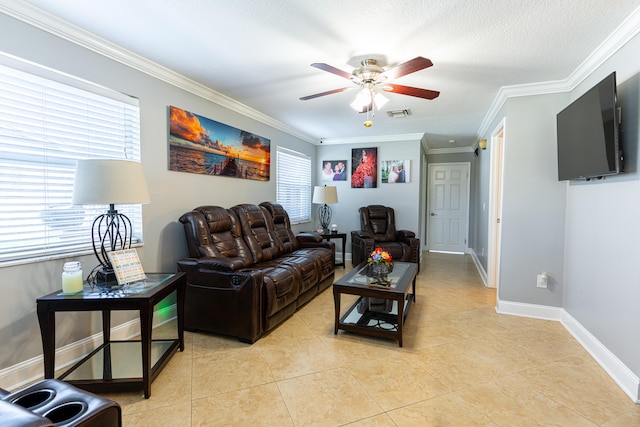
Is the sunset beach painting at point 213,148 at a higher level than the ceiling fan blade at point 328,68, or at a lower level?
lower

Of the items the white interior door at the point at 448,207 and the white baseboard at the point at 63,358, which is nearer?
the white baseboard at the point at 63,358

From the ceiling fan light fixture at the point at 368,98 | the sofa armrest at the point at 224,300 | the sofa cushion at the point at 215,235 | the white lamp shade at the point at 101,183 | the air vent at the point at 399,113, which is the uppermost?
the air vent at the point at 399,113

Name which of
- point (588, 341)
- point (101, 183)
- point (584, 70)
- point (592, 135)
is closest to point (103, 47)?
point (101, 183)

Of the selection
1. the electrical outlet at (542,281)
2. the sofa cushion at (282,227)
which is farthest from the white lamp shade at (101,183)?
the electrical outlet at (542,281)

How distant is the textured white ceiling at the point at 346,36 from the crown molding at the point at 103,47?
60mm

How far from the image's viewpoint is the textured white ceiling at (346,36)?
1838mm

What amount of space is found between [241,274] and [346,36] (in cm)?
204

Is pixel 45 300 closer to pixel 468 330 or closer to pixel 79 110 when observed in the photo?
pixel 79 110

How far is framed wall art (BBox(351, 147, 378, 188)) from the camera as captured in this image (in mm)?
5609

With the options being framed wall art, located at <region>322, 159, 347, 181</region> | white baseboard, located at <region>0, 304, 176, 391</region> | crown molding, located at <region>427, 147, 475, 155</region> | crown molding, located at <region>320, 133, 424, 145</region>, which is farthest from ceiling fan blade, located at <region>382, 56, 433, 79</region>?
crown molding, located at <region>427, 147, 475, 155</region>

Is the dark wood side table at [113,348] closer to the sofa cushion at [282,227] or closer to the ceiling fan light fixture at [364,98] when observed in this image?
the sofa cushion at [282,227]

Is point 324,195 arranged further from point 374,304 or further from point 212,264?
point 212,264

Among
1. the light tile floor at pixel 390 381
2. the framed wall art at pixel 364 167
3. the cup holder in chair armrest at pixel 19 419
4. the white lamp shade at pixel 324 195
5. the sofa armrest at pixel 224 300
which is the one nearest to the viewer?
the cup holder in chair armrest at pixel 19 419

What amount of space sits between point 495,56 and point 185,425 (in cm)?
340
